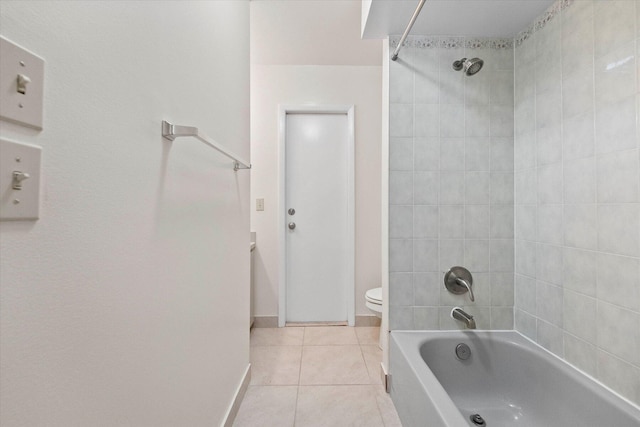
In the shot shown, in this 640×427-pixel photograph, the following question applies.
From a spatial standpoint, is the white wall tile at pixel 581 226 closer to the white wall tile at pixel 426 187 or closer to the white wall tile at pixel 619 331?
the white wall tile at pixel 619 331

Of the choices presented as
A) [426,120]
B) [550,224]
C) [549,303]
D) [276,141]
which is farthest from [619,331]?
[276,141]

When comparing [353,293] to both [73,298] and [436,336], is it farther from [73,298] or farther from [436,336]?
[73,298]

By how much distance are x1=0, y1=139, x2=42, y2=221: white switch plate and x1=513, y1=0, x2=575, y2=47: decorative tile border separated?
1.94m

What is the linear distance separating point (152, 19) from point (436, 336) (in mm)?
1768

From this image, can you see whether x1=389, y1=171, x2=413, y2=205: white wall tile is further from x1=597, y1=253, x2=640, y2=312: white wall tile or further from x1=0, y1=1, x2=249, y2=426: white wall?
x1=0, y1=1, x2=249, y2=426: white wall

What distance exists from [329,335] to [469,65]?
2.09 meters

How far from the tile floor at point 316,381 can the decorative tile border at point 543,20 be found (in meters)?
2.07

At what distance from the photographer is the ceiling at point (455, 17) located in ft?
4.68

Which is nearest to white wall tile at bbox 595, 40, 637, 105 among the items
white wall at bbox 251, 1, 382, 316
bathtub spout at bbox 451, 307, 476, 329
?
bathtub spout at bbox 451, 307, 476, 329

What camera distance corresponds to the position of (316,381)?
1.80m

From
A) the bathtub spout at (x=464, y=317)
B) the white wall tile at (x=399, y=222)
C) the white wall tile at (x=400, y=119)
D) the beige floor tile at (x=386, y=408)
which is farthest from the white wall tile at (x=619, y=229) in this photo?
the beige floor tile at (x=386, y=408)

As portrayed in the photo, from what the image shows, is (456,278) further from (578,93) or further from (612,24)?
(612,24)

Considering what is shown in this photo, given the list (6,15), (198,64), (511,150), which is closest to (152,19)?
(198,64)

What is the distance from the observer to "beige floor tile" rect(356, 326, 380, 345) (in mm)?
2348
